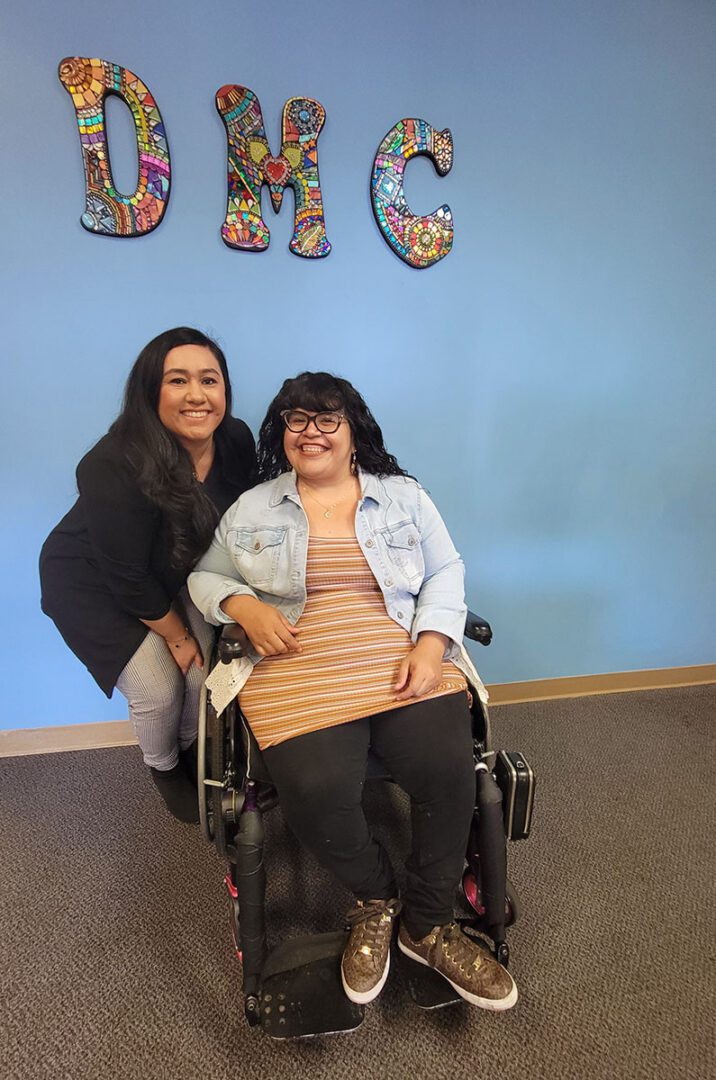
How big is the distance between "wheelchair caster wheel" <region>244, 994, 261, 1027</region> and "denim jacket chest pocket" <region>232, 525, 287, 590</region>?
76 centimetres

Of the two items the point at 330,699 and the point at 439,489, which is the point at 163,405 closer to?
the point at 330,699

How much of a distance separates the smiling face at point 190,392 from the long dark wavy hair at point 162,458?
0.02 meters

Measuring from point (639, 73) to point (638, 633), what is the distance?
6.25 ft

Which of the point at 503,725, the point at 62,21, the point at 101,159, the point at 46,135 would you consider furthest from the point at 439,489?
the point at 62,21

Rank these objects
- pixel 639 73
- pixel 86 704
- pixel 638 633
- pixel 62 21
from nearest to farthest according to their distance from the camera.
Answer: pixel 62 21, pixel 639 73, pixel 86 704, pixel 638 633

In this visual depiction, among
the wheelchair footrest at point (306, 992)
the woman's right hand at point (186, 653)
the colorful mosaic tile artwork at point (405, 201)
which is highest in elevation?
the colorful mosaic tile artwork at point (405, 201)

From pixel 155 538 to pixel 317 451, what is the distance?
1.41 feet

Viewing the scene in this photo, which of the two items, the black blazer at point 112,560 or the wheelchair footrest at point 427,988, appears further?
the black blazer at point 112,560

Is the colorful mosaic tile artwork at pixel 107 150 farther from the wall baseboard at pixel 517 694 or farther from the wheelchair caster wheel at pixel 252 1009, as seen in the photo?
the wheelchair caster wheel at pixel 252 1009

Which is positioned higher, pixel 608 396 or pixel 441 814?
pixel 608 396

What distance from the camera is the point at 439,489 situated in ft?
6.15

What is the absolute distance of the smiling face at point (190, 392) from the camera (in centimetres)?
122

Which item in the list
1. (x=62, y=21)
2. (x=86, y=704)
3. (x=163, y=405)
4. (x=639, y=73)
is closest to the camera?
(x=163, y=405)

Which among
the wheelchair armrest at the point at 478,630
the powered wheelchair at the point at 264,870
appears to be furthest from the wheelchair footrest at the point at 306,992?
the wheelchair armrest at the point at 478,630
